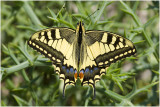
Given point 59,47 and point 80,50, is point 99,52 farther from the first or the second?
point 59,47

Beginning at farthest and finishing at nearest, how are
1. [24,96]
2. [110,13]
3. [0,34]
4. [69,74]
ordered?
[110,13] → [0,34] → [24,96] → [69,74]

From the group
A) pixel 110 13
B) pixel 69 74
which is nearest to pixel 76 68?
pixel 69 74

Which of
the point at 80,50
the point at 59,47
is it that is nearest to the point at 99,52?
the point at 80,50

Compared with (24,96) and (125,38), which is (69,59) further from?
(24,96)

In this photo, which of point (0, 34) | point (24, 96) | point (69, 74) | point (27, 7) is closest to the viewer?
point (69, 74)
